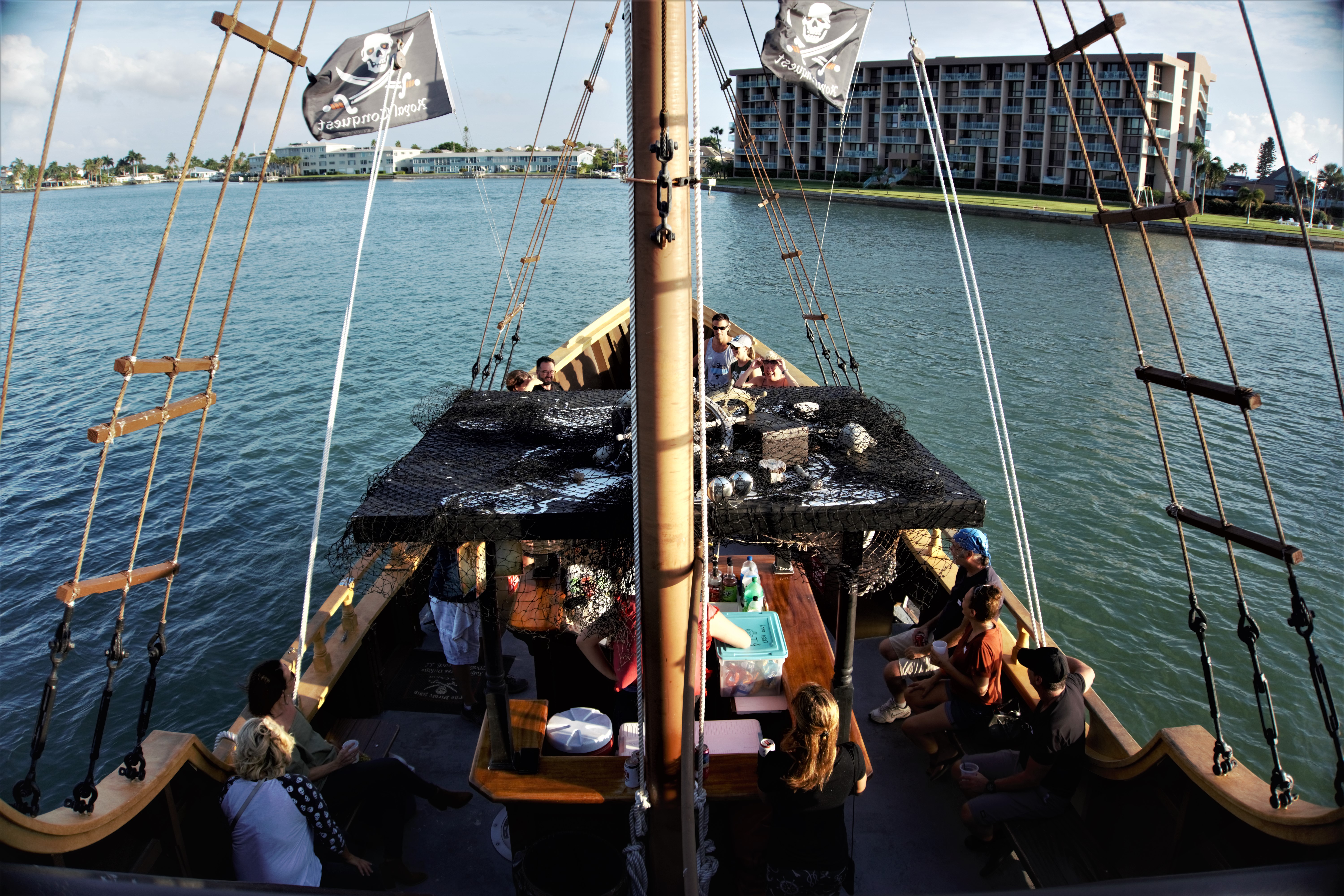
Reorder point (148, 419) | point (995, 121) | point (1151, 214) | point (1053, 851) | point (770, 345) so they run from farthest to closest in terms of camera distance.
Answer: point (995, 121), point (770, 345), point (1053, 851), point (1151, 214), point (148, 419)

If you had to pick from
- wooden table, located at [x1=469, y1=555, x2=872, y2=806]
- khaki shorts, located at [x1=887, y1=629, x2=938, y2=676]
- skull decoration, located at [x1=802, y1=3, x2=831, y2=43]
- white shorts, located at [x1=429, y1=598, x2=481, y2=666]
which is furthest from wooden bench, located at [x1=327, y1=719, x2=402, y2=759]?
skull decoration, located at [x1=802, y1=3, x2=831, y2=43]

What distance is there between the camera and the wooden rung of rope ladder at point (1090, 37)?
322 cm

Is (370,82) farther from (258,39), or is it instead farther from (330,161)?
(330,161)

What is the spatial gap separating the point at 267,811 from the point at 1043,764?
3297 mm

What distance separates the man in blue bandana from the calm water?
449 cm

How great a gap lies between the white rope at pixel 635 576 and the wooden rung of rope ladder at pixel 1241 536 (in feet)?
6.01

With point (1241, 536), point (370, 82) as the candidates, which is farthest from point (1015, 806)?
point (370, 82)

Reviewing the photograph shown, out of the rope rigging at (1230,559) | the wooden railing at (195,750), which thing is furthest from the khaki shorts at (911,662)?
the wooden railing at (195,750)

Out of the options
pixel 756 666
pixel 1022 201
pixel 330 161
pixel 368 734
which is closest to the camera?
pixel 756 666

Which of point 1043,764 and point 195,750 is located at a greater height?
point 195,750

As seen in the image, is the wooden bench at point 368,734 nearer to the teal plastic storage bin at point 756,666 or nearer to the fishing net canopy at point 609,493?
the fishing net canopy at point 609,493

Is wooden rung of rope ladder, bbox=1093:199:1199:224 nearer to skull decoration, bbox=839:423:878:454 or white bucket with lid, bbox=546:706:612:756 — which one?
skull decoration, bbox=839:423:878:454

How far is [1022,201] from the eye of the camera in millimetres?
59281

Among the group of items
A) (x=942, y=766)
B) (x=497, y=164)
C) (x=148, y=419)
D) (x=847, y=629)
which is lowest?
(x=942, y=766)
